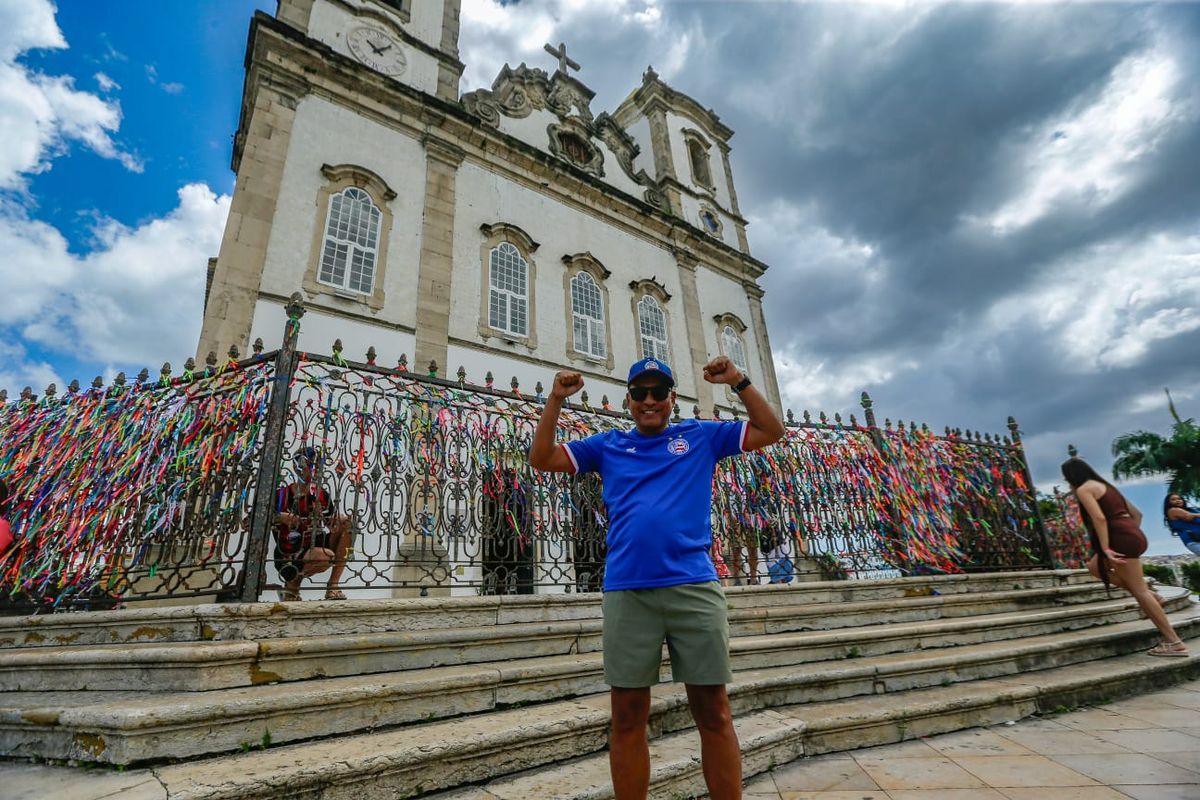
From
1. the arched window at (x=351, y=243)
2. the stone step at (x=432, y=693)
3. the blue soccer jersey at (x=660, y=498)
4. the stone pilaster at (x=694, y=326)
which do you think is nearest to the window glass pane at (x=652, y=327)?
the stone pilaster at (x=694, y=326)

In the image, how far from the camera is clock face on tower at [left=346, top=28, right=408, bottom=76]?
1172 centimetres

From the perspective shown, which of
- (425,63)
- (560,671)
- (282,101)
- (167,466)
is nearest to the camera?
(560,671)

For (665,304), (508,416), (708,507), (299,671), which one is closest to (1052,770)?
(708,507)

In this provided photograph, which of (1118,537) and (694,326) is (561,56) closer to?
(694,326)

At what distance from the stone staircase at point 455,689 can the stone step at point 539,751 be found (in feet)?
0.03

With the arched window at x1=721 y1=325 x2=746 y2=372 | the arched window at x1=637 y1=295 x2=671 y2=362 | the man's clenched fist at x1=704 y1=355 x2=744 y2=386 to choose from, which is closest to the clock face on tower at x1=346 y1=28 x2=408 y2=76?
the arched window at x1=637 y1=295 x2=671 y2=362

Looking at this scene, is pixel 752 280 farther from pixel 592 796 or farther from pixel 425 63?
pixel 592 796

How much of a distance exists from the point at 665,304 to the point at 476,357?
649 cm

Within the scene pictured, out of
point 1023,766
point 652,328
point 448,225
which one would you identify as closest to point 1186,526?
point 1023,766

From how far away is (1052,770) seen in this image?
2.79 metres

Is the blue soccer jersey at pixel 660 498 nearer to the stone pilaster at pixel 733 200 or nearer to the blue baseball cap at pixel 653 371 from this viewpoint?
the blue baseball cap at pixel 653 371

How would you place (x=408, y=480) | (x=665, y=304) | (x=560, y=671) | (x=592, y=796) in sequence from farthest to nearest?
(x=665, y=304), (x=408, y=480), (x=560, y=671), (x=592, y=796)

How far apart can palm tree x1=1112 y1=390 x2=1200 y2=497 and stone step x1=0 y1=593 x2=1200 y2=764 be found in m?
23.9

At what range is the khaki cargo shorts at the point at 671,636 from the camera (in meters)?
2.04
